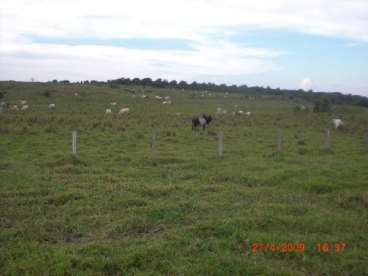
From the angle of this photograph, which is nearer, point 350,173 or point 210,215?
point 210,215

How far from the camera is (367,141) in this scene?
67.0 ft

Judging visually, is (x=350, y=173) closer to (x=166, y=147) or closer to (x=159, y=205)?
(x=159, y=205)

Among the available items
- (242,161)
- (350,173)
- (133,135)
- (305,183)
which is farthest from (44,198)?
(133,135)

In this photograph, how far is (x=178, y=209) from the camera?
8.89 metres

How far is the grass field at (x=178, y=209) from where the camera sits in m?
6.29

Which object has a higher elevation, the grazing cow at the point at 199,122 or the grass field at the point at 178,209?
the grazing cow at the point at 199,122

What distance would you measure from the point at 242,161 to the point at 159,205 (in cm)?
665

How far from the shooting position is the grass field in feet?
20.6
